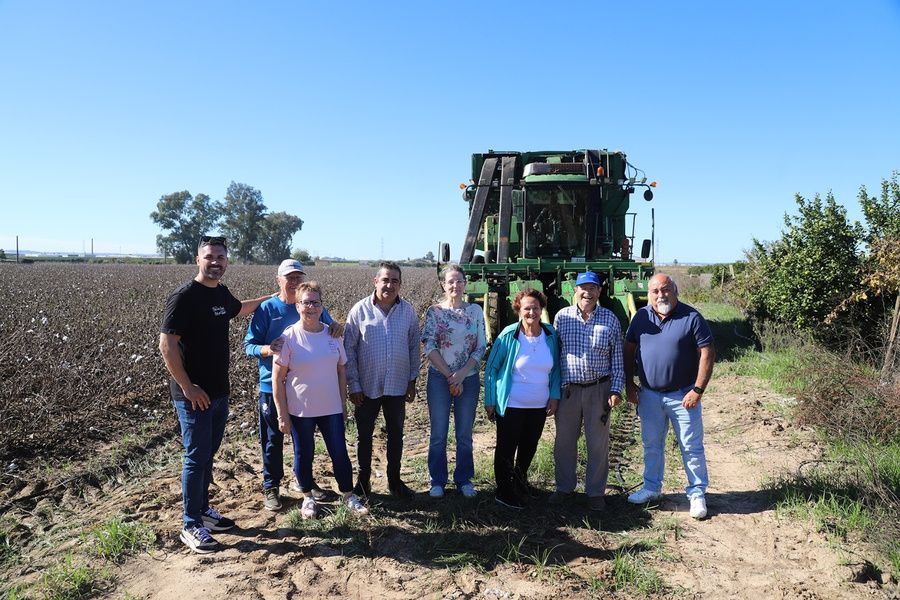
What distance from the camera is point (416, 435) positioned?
609 centimetres

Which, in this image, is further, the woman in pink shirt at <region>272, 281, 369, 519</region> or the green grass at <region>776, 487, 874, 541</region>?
the woman in pink shirt at <region>272, 281, 369, 519</region>

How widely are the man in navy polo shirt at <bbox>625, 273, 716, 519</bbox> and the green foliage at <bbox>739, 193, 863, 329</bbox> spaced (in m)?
6.42

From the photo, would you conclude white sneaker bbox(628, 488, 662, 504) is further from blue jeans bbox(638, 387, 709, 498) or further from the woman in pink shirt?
the woman in pink shirt

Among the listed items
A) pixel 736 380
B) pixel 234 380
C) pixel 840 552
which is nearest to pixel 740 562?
pixel 840 552

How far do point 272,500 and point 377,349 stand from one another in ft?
4.47

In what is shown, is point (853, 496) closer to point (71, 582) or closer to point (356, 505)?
point (356, 505)

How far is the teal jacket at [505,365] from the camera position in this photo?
406 cm

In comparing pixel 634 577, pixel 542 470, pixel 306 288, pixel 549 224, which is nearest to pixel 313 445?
pixel 306 288

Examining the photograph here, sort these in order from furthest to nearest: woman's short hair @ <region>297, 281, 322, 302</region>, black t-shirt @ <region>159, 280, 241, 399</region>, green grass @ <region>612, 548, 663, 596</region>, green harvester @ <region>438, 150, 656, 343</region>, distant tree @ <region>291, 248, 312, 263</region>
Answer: distant tree @ <region>291, 248, 312, 263</region> → green harvester @ <region>438, 150, 656, 343</region> → woman's short hair @ <region>297, 281, 322, 302</region> → black t-shirt @ <region>159, 280, 241, 399</region> → green grass @ <region>612, 548, 663, 596</region>

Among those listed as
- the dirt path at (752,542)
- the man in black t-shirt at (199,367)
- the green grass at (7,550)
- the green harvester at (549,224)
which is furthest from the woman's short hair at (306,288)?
the green harvester at (549,224)

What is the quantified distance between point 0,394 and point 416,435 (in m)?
4.22

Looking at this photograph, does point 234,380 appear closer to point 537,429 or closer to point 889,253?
point 537,429

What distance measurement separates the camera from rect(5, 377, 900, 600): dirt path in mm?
3240

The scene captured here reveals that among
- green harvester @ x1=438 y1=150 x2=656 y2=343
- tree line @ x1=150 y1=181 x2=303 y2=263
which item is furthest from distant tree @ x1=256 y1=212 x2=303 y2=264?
green harvester @ x1=438 y1=150 x2=656 y2=343
